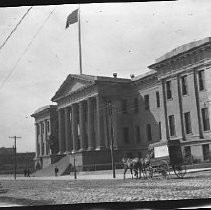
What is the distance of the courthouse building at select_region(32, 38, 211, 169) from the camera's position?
40250mm

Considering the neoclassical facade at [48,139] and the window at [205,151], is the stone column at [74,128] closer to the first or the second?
the neoclassical facade at [48,139]

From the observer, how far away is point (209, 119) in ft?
130

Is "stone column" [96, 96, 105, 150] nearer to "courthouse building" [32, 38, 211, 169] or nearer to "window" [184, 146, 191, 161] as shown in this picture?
"courthouse building" [32, 38, 211, 169]

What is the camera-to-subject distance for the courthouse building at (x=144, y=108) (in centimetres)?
4025

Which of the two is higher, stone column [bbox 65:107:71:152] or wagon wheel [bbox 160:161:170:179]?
stone column [bbox 65:107:71:152]

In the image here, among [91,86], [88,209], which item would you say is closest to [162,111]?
[91,86]

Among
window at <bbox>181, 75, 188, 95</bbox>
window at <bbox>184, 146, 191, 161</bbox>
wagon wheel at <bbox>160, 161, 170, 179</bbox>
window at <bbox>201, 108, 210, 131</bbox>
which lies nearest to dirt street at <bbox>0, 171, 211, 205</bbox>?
wagon wheel at <bbox>160, 161, 170, 179</bbox>

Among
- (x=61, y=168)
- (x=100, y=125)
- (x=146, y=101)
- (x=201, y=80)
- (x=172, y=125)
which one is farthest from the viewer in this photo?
(x=61, y=168)

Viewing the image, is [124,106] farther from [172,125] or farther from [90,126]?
[90,126]

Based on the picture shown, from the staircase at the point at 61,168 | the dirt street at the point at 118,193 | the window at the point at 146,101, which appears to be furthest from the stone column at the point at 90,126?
the dirt street at the point at 118,193

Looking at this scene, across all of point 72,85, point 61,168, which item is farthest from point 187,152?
point 72,85

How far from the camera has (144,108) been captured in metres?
48.6

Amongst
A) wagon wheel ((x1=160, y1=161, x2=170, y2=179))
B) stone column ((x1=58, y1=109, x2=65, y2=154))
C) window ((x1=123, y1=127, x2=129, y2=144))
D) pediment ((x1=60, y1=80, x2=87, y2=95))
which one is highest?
pediment ((x1=60, y1=80, x2=87, y2=95))

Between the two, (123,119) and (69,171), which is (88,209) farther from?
(69,171)
